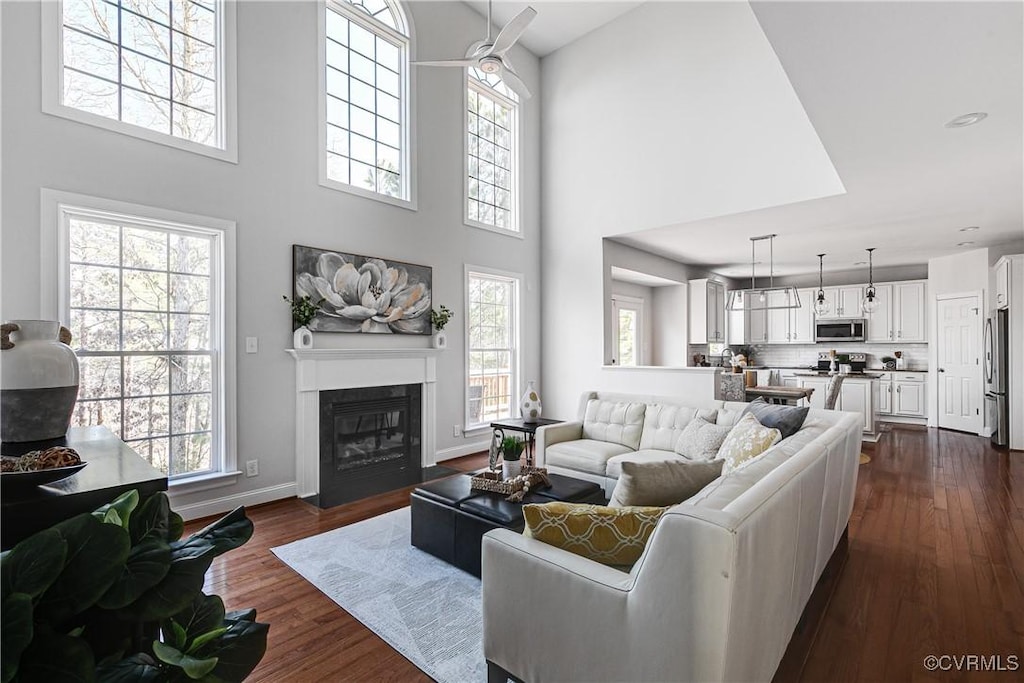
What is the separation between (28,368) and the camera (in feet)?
4.92

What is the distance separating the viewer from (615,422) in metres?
4.31

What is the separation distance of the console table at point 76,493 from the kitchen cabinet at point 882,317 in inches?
381

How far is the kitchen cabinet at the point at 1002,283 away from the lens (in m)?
5.85

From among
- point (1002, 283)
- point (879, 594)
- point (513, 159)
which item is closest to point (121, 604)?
point (879, 594)

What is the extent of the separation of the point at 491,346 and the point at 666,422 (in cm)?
266

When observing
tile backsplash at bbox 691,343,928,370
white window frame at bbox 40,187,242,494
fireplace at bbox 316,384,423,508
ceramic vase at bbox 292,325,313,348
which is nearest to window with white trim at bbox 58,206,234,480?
white window frame at bbox 40,187,242,494

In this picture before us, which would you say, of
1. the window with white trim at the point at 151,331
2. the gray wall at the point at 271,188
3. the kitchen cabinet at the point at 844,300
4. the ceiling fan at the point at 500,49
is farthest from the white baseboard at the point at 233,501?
the kitchen cabinet at the point at 844,300

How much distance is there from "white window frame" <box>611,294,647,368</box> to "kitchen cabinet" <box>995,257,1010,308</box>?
173 inches

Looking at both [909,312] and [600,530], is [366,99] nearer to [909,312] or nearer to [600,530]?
[600,530]

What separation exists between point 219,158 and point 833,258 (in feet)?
26.1

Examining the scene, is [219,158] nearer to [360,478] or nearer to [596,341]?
[360,478]

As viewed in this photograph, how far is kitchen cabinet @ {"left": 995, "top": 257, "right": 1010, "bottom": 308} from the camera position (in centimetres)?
585

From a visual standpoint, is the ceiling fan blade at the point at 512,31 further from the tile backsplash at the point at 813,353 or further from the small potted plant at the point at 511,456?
the tile backsplash at the point at 813,353

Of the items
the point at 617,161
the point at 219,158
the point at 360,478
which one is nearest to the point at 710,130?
the point at 617,161
